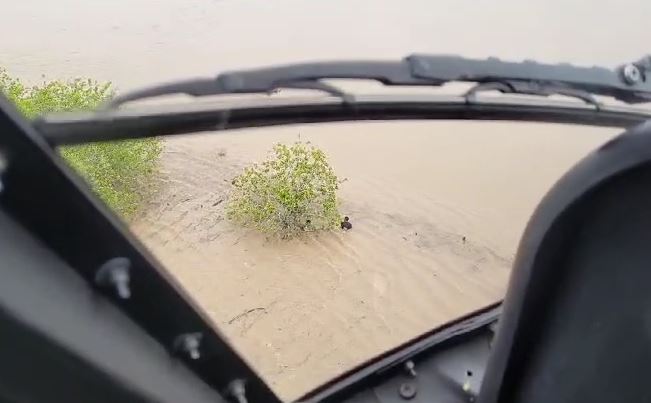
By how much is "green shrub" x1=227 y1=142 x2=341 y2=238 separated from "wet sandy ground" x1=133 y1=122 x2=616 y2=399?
0.18 metres

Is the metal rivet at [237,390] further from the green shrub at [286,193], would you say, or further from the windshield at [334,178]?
the green shrub at [286,193]

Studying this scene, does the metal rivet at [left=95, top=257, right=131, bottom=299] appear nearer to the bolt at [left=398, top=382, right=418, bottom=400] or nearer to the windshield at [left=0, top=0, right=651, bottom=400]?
the bolt at [left=398, top=382, right=418, bottom=400]

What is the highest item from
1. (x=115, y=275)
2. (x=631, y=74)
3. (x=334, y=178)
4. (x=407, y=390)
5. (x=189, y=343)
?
(x=631, y=74)

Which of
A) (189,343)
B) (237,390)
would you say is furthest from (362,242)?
(189,343)

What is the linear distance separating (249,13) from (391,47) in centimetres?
123

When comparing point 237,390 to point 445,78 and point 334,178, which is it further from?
point 334,178

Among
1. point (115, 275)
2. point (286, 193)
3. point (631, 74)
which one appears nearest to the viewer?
point (115, 275)

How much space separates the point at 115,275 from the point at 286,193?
598 centimetres

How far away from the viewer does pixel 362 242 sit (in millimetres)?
7961

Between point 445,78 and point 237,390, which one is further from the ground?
point 445,78

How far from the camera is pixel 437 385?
5.16ft

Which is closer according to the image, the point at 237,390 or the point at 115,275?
the point at 115,275

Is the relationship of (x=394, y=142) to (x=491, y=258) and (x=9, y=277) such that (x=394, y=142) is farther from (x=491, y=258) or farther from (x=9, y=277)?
(x=9, y=277)

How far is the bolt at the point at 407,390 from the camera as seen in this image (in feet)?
5.02
